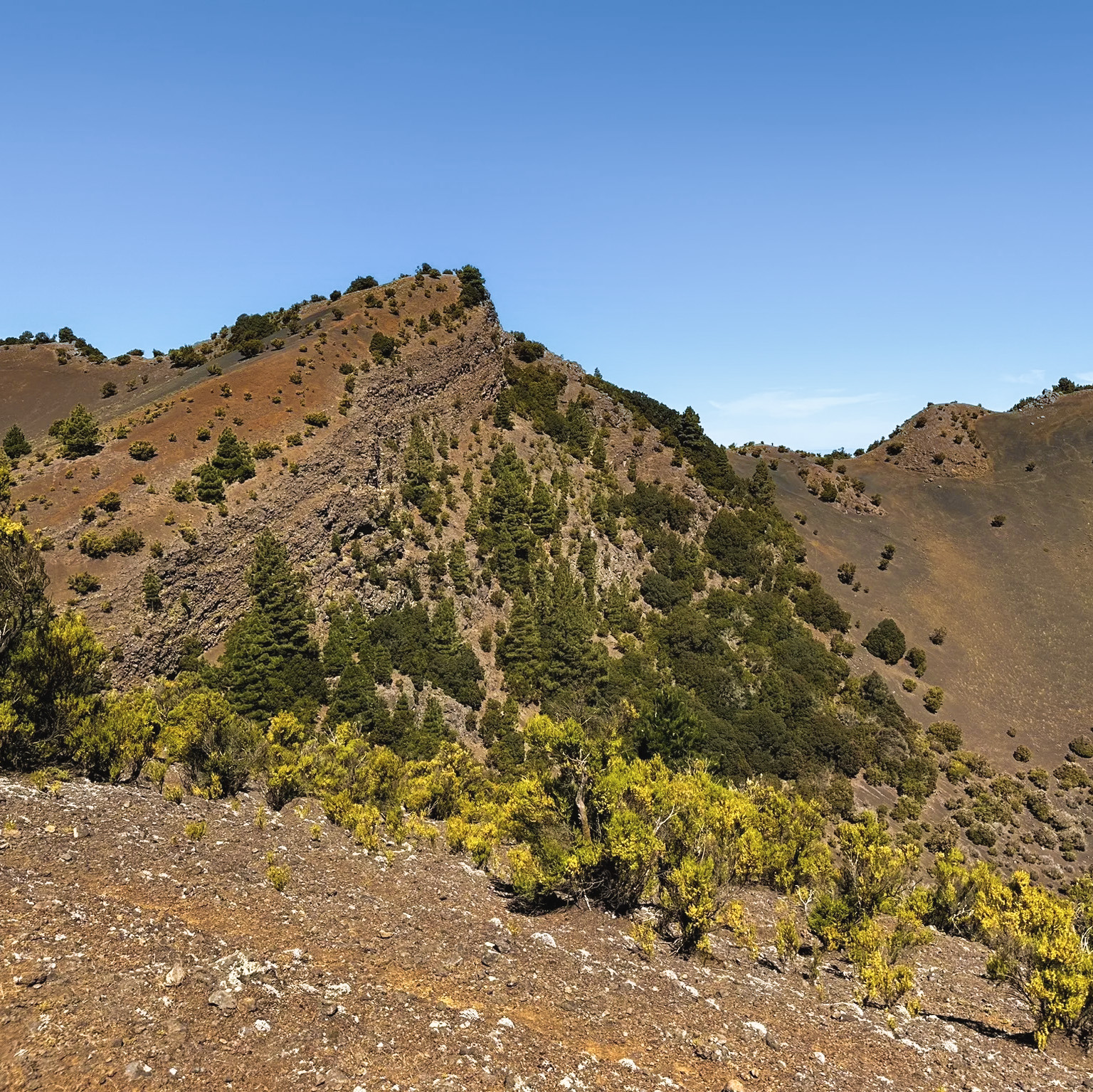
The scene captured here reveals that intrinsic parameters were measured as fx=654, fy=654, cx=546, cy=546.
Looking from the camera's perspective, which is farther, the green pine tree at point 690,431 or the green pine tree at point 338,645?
the green pine tree at point 690,431

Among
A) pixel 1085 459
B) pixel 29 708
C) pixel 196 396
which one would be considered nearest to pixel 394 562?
pixel 196 396

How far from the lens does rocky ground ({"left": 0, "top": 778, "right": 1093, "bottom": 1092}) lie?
7.67 meters

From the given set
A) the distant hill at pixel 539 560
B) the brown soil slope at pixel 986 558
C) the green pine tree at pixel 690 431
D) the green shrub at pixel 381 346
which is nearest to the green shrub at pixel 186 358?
the distant hill at pixel 539 560

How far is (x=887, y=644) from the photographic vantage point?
68.4m

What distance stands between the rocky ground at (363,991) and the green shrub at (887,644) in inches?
2246

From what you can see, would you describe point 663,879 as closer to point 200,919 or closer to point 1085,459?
point 200,919

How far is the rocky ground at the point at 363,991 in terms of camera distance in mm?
7668

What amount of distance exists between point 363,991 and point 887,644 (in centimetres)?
7014

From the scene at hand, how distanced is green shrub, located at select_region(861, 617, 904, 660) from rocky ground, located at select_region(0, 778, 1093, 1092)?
187 ft

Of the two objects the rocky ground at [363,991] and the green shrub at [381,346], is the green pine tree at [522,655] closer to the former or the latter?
the green shrub at [381,346]

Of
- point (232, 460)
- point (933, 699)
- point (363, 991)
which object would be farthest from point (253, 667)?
point (933, 699)

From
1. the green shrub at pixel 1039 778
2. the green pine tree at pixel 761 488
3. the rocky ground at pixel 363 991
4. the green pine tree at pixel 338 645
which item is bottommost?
the green shrub at pixel 1039 778

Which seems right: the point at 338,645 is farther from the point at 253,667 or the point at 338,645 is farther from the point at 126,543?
the point at 126,543

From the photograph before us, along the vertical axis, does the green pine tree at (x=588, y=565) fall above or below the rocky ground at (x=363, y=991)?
above
